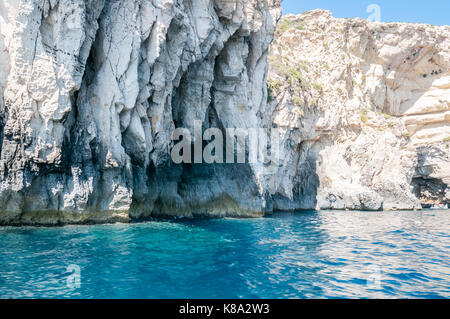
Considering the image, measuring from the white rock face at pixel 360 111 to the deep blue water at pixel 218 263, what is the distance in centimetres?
1707

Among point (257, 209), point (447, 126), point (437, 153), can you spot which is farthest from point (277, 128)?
point (447, 126)

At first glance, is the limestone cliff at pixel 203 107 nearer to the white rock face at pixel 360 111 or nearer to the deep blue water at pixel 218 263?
the white rock face at pixel 360 111

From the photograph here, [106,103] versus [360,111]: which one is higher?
[360,111]

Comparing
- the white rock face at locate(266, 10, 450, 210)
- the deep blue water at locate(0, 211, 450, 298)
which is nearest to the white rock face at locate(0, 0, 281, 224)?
the deep blue water at locate(0, 211, 450, 298)

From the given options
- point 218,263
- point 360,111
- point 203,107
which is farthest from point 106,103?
point 360,111

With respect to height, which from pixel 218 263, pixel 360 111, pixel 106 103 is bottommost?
pixel 218 263

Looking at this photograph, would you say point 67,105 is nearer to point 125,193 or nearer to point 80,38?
point 80,38

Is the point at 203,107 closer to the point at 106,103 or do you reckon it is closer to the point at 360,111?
the point at 106,103

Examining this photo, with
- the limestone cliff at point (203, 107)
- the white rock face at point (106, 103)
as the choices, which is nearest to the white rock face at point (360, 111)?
the limestone cliff at point (203, 107)

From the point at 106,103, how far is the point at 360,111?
33.2 metres

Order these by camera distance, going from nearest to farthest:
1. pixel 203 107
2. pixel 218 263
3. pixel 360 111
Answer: pixel 218 263, pixel 203 107, pixel 360 111

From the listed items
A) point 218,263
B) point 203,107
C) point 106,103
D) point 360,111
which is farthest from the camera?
point 360,111

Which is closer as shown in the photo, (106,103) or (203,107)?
(106,103)

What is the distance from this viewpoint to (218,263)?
1109 centimetres
